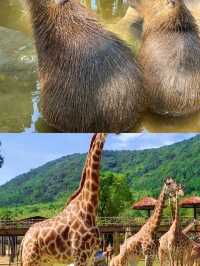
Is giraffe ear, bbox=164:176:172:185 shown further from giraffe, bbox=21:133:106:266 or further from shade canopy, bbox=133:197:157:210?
giraffe, bbox=21:133:106:266

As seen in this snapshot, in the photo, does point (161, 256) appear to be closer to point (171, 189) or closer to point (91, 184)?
point (171, 189)

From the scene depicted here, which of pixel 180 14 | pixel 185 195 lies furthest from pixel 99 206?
pixel 180 14

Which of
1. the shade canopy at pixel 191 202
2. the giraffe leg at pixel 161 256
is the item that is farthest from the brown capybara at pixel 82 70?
the giraffe leg at pixel 161 256

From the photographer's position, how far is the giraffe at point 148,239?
2771 millimetres

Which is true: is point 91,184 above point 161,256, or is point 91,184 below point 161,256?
above

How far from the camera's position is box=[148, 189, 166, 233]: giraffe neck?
279 cm

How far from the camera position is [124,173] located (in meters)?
2.82

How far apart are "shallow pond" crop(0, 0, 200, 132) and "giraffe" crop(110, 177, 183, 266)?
0.94 feet

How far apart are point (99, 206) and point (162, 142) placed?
1.09 ft

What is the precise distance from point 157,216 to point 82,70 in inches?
23.4

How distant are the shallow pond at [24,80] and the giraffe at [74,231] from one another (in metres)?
0.31

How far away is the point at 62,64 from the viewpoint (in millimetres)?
2885

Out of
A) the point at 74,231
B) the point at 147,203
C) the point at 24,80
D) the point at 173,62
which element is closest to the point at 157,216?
the point at 147,203

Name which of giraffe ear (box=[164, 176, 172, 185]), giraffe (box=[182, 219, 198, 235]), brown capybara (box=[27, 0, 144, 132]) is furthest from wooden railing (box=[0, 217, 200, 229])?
brown capybara (box=[27, 0, 144, 132])
